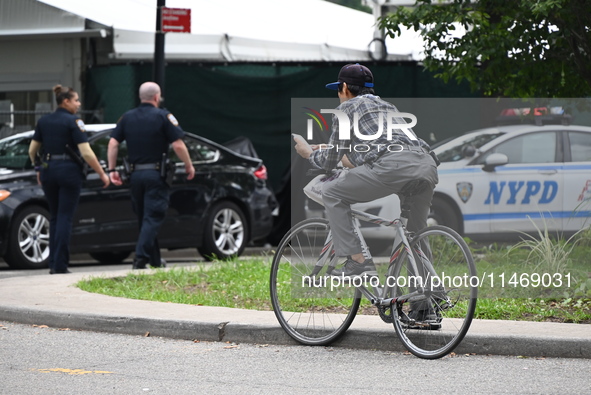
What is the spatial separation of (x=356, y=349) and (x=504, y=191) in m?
2.44

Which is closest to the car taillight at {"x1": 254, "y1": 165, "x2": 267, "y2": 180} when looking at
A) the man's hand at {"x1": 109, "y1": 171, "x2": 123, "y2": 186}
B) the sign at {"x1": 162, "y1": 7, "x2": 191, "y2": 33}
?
the sign at {"x1": 162, "y1": 7, "x2": 191, "y2": 33}

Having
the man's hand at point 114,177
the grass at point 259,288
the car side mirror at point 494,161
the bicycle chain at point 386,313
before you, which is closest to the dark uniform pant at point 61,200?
the man's hand at point 114,177

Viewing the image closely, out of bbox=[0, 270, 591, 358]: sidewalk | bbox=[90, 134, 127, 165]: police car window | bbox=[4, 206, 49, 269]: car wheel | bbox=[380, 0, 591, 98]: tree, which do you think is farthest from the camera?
bbox=[90, 134, 127, 165]: police car window

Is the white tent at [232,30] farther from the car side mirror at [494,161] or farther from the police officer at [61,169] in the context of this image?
the car side mirror at [494,161]

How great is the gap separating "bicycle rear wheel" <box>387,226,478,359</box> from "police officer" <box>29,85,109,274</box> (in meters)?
5.35

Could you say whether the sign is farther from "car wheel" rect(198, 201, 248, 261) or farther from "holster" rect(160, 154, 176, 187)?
"holster" rect(160, 154, 176, 187)

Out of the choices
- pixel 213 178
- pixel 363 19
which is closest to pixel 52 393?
pixel 213 178

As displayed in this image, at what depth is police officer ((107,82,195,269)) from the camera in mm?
11062

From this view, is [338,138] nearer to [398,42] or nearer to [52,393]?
[52,393]

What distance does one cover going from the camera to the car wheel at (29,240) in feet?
39.9

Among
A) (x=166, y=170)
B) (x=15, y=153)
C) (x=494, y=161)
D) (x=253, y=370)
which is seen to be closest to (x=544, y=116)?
(x=494, y=161)

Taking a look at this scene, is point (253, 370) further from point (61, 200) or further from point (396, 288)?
point (61, 200)

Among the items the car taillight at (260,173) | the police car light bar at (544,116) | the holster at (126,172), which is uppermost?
the police car light bar at (544,116)

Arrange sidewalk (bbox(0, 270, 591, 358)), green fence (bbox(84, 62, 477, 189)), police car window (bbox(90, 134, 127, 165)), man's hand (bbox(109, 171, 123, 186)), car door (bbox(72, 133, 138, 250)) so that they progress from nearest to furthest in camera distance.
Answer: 1. sidewalk (bbox(0, 270, 591, 358))
2. man's hand (bbox(109, 171, 123, 186))
3. car door (bbox(72, 133, 138, 250))
4. police car window (bbox(90, 134, 127, 165))
5. green fence (bbox(84, 62, 477, 189))
